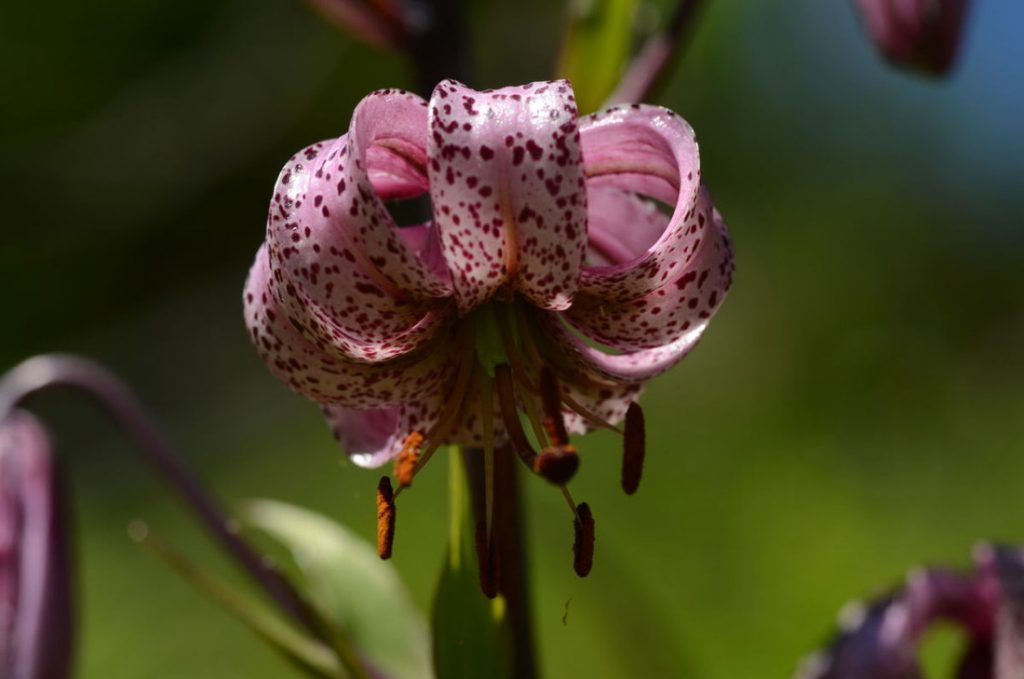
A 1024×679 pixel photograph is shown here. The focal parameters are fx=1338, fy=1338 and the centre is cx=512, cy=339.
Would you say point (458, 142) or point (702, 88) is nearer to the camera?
point (458, 142)

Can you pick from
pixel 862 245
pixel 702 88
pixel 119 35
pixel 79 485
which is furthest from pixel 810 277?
pixel 119 35

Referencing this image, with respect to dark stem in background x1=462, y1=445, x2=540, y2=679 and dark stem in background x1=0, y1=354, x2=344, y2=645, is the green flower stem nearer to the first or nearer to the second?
dark stem in background x1=462, y1=445, x2=540, y2=679

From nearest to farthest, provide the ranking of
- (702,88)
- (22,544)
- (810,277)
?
1. (22,544)
2. (810,277)
3. (702,88)

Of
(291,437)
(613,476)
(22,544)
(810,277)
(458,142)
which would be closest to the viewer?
(458,142)

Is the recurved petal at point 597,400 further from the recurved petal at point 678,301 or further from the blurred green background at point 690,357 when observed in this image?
the blurred green background at point 690,357

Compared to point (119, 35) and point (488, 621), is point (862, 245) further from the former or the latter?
point (488, 621)

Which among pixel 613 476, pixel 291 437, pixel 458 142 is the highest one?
pixel 458 142

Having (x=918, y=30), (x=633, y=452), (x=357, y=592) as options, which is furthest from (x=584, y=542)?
(x=918, y=30)
